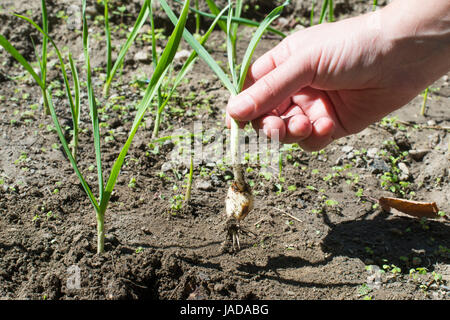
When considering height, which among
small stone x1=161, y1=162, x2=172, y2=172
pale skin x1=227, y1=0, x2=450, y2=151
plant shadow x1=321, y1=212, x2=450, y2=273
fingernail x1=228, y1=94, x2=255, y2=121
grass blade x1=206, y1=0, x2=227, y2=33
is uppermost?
grass blade x1=206, y1=0, x2=227, y2=33

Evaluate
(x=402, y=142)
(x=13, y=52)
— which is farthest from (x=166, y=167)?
(x=402, y=142)

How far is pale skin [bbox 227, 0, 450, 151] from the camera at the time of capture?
65.6 inches

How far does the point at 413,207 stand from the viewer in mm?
1970

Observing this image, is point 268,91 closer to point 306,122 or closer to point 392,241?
point 306,122

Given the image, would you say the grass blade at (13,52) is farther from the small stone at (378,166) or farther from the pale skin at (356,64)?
the small stone at (378,166)

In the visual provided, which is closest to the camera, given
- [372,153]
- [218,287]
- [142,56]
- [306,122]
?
[218,287]

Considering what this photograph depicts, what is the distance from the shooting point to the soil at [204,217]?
5.21ft

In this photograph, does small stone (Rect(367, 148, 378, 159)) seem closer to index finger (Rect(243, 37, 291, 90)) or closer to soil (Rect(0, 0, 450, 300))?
soil (Rect(0, 0, 450, 300))

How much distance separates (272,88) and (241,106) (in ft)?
0.40

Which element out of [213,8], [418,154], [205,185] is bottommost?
[205,185]

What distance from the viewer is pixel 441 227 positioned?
1.94 meters

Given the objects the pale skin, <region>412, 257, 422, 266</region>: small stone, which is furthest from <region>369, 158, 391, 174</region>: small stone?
<region>412, 257, 422, 266</region>: small stone
